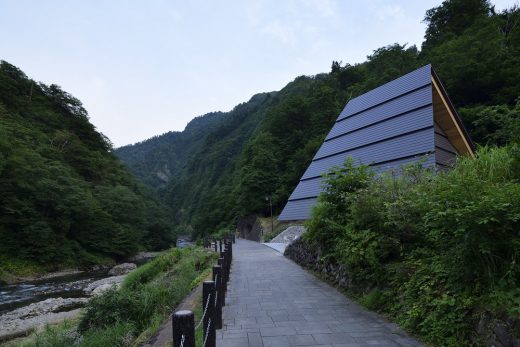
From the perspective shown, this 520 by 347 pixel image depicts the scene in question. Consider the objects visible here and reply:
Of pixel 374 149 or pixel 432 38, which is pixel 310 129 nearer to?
pixel 432 38

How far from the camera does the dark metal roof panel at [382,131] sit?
19109 millimetres

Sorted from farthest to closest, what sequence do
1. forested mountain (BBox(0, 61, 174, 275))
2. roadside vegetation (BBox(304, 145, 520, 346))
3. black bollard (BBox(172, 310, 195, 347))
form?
forested mountain (BBox(0, 61, 174, 275)) → roadside vegetation (BBox(304, 145, 520, 346)) → black bollard (BBox(172, 310, 195, 347))

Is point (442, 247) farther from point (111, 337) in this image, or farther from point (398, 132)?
point (398, 132)

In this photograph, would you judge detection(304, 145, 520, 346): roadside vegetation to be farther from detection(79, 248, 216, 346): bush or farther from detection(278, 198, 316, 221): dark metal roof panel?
detection(278, 198, 316, 221): dark metal roof panel

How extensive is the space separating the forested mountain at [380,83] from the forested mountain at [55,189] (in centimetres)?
1638

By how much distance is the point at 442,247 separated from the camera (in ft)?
15.0

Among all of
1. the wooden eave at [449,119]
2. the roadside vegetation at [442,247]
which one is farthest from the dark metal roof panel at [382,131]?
the roadside vegetation at [442,247]

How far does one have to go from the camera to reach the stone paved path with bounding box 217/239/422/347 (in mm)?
4422

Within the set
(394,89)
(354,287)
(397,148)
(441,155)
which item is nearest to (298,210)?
(397,148)

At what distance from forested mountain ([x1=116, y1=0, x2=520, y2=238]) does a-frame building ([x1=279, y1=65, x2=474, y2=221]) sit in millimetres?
1936

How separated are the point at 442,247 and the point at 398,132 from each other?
55.2ft

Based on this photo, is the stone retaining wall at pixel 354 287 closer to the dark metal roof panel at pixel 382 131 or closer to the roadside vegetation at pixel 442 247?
the roadside vegetation at pixel 442 247

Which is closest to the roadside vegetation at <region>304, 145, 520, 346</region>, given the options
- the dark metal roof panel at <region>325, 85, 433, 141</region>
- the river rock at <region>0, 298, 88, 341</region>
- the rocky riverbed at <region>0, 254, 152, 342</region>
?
the rocky riverbed at <region>0, 254, 152, 342</region>

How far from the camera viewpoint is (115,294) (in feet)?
23.7
